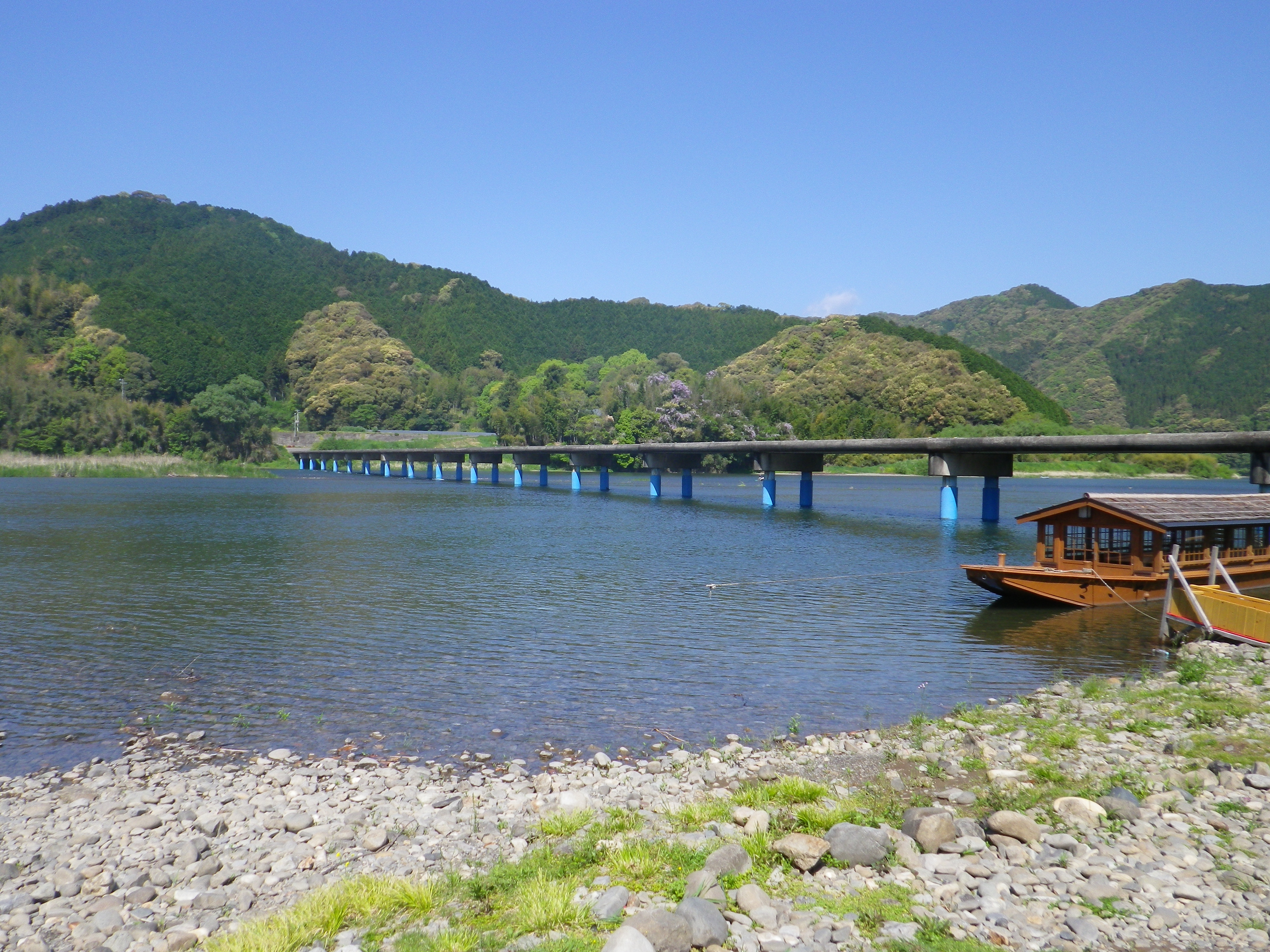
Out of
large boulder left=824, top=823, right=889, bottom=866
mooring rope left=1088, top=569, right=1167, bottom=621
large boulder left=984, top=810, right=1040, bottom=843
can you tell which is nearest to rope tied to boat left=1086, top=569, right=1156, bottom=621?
mooring rope left=1088, top=569, right=1167, bottom=621

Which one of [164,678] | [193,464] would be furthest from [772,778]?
[193,464]

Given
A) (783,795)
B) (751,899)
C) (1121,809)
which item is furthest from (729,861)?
(1121,809)

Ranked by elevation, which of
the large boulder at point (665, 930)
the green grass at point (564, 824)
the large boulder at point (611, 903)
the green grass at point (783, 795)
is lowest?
the green grass at point (564, 824)

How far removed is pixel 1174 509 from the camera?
34.9 meters

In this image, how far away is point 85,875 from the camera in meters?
11.7

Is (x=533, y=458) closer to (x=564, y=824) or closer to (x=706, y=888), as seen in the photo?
(x=564, y=824)

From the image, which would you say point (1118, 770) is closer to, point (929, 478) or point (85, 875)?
point (85, 875)

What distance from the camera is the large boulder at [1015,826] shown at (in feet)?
38.2

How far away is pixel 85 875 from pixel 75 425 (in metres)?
191

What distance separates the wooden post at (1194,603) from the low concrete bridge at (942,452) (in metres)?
39.8

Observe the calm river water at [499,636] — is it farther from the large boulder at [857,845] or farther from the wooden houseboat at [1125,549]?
the large boulder at [857,845]

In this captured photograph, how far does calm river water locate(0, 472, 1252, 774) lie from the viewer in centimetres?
2025

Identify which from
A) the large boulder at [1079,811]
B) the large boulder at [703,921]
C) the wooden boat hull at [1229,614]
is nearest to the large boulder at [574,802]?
the large boulder at [703,921]

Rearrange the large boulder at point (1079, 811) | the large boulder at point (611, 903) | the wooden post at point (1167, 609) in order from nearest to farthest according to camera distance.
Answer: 1. the large boulder at point (611, 903)
2. the large boulder at point (1079, 811)
3. the wooden post at point (1167, 609)
